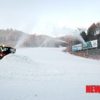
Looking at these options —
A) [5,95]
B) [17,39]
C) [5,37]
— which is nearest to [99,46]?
[17,39]

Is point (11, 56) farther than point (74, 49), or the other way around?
point (74, 49)

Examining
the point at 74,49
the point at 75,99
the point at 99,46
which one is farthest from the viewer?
the point at 74,49

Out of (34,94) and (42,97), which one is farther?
(34,94)

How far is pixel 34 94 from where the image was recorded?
525 cm

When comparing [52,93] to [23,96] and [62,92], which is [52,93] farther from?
[23,96]

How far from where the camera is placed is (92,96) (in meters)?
5.07

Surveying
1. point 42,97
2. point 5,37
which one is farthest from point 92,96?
point 5,37

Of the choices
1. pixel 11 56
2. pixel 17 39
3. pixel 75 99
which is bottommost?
pixel 75 99

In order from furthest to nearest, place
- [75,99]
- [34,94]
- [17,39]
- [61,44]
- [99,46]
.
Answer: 1. [61,44]
2. [99,46]
3. [17,39]
4. [34,94]
5. [75,99]

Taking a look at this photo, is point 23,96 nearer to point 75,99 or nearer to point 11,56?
point 75,99

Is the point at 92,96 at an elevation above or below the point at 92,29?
below

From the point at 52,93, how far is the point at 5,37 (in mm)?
19338

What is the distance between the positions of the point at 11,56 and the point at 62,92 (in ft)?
31.9

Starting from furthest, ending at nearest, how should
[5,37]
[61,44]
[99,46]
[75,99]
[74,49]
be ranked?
1. [61,44]
2. [74,49]
3. [99,46]
4. [5,37]
5. [75,99]
